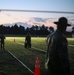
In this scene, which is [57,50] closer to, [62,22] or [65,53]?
[65,53]

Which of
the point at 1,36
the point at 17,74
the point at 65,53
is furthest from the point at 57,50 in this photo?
the point at 1,36

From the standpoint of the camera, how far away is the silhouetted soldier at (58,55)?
5.68 meters

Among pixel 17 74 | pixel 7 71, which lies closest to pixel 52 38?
pixel 17 74

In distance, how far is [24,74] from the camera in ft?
44.3

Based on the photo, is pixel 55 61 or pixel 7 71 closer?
pixel 55 61

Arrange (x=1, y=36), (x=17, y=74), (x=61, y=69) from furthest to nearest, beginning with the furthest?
(x=1, y=36)
(x=17, y=74)
(x=61, y=69)

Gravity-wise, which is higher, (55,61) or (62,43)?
(62,43)

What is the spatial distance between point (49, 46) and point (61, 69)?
574mm

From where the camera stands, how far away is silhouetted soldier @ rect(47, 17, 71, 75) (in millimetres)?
5680

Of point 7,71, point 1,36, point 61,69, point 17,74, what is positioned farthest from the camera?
point 1,36

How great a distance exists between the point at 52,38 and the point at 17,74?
778 cm

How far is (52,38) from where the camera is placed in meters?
5.89

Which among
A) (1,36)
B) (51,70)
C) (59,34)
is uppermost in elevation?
(59,34)

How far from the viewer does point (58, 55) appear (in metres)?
5.75
